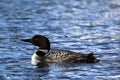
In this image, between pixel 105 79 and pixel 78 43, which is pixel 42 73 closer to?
pixel 105 79

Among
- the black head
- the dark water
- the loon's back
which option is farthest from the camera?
the black head

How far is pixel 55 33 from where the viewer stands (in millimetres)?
23297

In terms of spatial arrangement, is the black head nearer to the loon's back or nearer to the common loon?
the common loon

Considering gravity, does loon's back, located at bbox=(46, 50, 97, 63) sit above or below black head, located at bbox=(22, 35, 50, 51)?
below

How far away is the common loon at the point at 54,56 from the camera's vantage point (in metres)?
17.6

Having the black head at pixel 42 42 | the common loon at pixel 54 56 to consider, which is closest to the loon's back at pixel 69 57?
the common loon at pixel 54 56

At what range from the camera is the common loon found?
17.6 m

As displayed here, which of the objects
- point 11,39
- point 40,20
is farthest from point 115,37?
point 40,20

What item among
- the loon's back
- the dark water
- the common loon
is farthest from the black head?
the dark water

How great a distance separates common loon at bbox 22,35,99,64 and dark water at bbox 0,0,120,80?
0.29 m

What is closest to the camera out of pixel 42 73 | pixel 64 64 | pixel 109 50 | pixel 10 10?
pixel 42 73

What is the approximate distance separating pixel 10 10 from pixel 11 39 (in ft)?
29.6

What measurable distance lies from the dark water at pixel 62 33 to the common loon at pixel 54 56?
0.29m

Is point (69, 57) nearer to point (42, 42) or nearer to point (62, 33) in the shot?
point (42, 42)
